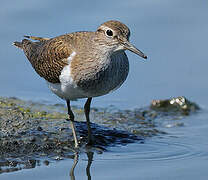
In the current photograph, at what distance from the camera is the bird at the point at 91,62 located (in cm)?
870

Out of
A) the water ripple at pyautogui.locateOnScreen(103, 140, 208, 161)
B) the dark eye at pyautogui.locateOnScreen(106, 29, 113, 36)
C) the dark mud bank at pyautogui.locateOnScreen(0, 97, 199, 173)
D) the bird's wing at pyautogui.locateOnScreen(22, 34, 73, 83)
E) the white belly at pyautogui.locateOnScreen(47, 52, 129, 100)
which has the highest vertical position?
the dark eye at pyautogui.locateOnScreen(106, 29, 113, 36)

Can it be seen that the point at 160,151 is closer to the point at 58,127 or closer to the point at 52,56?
the point at 58,127

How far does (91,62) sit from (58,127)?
65.6 inches

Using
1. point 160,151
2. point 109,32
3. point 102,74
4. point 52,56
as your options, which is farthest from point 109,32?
point 160,151

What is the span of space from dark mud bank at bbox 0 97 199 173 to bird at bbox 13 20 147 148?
42 centimetres

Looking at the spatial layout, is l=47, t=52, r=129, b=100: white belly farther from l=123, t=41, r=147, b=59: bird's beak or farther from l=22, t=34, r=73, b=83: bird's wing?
l=123, t=41, r=147, b=59: bird's beak

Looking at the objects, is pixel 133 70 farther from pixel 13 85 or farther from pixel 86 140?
pixel 86 140

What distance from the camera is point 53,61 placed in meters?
9.38

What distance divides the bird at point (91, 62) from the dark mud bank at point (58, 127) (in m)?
0.42

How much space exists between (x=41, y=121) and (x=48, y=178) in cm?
251

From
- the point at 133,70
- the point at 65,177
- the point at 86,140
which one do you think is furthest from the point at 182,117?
the point at 65,177

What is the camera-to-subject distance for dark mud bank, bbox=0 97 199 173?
8.70 metres

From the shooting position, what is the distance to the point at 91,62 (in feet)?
29.1

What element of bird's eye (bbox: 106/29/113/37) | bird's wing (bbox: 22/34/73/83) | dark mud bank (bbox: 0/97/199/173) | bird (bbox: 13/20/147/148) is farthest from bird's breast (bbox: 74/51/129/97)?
dark mud bank (bbox: 0/97/199/173)
